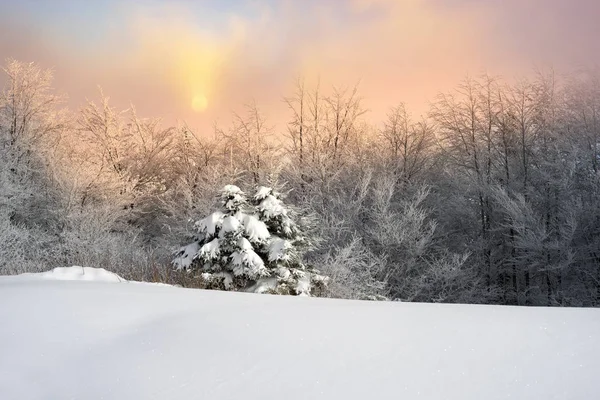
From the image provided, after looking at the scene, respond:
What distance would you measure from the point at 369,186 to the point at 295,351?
2002 cm

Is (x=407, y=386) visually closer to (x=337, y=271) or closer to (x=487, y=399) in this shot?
(x=487, y=399)

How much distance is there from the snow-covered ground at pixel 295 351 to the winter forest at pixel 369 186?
9.83 meters

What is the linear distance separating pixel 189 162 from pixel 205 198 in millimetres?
5883

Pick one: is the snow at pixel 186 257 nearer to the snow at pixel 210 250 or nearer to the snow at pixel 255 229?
the snow at pixel 210 250

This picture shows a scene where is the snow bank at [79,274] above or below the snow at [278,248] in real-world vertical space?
below

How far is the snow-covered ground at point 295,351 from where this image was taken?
7.69 feet

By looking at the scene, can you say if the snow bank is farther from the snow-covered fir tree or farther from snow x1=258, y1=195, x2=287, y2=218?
snow x1=258, y1=195, x2=287, y2=218

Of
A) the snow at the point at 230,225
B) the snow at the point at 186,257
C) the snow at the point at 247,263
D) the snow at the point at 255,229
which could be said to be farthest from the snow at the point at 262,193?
the snow at the point at 186,257

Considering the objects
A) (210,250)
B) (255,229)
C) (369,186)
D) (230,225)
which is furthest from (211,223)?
(369,186)

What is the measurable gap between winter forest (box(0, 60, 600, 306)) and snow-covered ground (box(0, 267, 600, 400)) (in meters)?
9.83

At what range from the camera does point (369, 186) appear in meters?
22.4

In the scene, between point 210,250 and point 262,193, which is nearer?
point 210,250

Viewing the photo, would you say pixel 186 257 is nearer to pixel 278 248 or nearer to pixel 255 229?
pixel 255 229

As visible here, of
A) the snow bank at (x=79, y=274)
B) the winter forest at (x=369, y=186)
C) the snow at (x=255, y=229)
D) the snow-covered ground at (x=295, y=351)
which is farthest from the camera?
the winter forest at (x=369, y=186)
